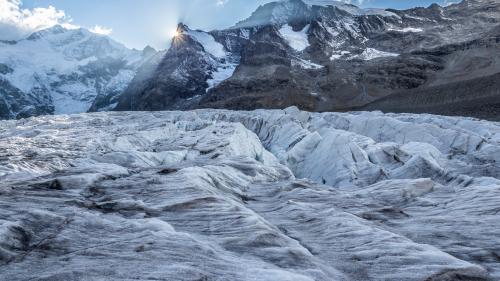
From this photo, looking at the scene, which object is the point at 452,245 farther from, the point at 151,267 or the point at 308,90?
the point at 308,90

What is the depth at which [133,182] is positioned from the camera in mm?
17703

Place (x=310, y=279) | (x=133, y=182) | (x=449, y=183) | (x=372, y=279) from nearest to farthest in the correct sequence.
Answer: (x=310, y=279) → (x=372, y=279) → (x=133, y=182) → (x=449, y=183)

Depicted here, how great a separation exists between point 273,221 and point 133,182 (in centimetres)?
607

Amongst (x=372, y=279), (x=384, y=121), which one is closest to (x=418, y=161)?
(x=372, y=279)

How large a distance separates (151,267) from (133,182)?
8764 mm

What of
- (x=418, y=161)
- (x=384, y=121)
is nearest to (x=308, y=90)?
(x=384, y=121)

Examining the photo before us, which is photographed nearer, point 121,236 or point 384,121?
point 121,236

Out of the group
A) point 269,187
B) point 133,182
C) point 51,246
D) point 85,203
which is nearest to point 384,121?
point 269,187

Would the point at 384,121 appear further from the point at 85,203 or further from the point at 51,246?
the point at 51,246

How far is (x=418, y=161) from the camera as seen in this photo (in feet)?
83.2

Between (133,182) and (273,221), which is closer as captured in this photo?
(273,221)

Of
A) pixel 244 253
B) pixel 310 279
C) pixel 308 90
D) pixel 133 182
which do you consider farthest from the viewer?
pixel 308 90

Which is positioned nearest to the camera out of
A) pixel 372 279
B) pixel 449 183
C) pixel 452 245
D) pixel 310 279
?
pixel 310 279

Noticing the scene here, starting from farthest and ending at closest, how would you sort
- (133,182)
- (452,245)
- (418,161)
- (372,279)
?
1. (418,161)
2. (133,182)
3. (452,245)
4. (372,279)
